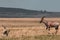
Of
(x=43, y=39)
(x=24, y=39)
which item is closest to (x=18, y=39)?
(x=24, y=39)

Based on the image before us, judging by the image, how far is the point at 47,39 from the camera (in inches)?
650

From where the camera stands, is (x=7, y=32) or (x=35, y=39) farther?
(x=7, y=32)

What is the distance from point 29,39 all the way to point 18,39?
0.69 meters

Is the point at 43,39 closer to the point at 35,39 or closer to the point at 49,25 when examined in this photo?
the point at 35,39

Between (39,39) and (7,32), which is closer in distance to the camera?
(39,39)

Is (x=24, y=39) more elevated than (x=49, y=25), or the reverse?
(x=24, y=39)

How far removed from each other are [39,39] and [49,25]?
859cm

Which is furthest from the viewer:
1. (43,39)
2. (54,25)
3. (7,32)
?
(54,25)

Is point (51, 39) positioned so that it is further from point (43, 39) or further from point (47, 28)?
point (47, 28)

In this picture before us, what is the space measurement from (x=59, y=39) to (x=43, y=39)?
1010mm

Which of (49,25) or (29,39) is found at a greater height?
(29,39)

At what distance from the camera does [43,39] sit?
54.0 ft

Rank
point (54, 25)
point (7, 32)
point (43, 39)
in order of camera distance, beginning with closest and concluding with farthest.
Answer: point (43, 39) < point (7, 32) < point (54, 25)

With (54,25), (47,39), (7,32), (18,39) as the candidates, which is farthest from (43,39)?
(54,25)
